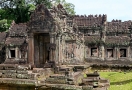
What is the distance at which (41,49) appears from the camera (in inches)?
1054

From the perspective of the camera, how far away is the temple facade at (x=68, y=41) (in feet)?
79.8

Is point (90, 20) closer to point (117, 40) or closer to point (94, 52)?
point (94, 52)

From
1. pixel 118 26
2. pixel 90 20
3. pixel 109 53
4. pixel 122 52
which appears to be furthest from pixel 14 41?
pixel 122 52

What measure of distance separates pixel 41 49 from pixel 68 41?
3.12 metres

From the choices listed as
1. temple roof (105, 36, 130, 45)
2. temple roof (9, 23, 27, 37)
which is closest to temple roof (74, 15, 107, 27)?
temple roof (105, 36, 130, 45)

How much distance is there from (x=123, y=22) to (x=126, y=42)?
8.43 feet

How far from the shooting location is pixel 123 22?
27.9 meters

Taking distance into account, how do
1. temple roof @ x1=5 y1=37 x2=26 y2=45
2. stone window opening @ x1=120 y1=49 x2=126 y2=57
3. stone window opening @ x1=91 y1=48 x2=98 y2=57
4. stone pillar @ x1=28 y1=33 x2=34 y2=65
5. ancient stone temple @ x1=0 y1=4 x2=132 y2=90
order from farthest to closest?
temple roof @ x1=5 y1=37 x2=26 y2=45 → stone window opening @ x1=91 y1=48 x2=98 y2=57 → stone window opening @ x1=120 y1=49 x2=126 y2=57 → stone pillar @ x1=28 y1=33 x2=34 y2=65 → ancient stone temple @ x1=0 y1=4 x2=132 y2=90

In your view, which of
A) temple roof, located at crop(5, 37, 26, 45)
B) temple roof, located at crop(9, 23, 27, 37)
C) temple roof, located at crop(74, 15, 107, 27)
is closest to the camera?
temple roof, located at crop(74, 15, 107, 27)

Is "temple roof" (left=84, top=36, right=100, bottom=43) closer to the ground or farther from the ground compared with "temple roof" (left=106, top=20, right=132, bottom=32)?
closer to the ground

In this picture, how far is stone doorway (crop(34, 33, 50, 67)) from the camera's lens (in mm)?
26297

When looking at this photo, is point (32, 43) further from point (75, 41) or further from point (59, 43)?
point (75, 41)

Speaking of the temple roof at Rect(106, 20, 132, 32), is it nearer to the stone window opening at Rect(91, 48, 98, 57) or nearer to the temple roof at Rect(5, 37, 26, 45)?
the stone window opening at Rect(91, 48, 98, 57)

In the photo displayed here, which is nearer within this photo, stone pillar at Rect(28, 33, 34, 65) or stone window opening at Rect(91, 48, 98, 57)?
stone pillar at Rect(28, 33, 34, 65)
